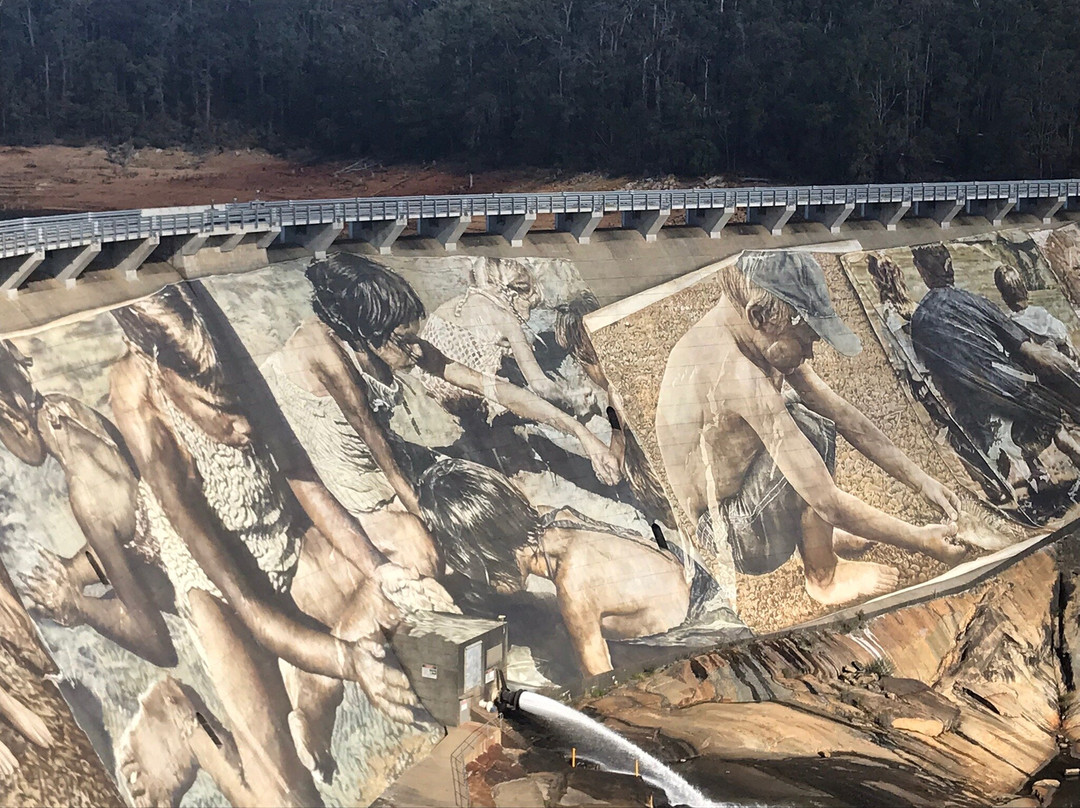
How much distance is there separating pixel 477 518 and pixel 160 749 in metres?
16.3

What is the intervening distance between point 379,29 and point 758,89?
3670 centimetres

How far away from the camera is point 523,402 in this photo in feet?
181

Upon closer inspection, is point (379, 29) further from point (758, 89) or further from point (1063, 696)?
point (1063, 696)

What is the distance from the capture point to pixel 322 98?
115750mm

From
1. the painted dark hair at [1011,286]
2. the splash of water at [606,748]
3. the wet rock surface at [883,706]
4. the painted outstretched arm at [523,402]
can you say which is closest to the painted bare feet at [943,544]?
the wet rock surface at [883,706]

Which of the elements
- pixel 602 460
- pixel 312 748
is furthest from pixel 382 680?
pixel 602 460

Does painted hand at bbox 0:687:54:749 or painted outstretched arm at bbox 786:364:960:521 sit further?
painted outstretched arm at bbox 786:364:960:521

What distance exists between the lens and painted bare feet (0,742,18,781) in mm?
32594

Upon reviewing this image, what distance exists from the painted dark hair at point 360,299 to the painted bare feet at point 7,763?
2264 centimetres

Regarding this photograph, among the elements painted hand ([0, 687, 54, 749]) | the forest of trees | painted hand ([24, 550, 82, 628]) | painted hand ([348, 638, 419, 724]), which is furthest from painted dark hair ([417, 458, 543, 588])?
the forest of trees

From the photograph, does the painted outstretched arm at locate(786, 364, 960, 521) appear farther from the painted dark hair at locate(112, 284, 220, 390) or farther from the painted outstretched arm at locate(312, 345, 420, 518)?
the painted dark hair at locate(112, 284, 220, 390)

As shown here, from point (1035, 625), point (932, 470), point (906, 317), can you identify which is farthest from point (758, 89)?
point (1035, 625)

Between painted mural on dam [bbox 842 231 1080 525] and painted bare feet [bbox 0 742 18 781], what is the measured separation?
41131mm

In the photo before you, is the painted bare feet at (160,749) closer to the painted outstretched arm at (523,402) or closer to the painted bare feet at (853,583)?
the painted outstretched arm at (523,402)
